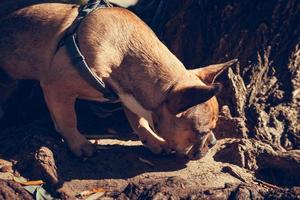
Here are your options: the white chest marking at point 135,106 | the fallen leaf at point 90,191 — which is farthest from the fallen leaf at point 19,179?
the white chest marking at point 135,106

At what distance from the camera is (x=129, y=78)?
5574mm

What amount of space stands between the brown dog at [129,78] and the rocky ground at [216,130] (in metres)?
0.29

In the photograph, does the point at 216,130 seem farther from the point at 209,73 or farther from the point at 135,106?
the point at 135,106

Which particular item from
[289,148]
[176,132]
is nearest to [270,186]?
[289,148]

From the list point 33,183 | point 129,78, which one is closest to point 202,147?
point 129,78

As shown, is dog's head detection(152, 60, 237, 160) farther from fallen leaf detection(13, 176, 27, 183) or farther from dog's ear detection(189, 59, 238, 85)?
fallen leaf detection(13, 176, 27, 183)

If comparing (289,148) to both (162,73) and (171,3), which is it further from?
(171,3)

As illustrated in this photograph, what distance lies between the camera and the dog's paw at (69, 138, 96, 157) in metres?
5.71

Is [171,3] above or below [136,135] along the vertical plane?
above

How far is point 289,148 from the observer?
19.9 feet

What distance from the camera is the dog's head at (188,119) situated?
5.20 m

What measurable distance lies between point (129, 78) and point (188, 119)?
2.58 ft

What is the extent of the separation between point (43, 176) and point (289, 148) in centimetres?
285

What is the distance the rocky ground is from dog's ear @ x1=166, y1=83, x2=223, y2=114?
0.72 meters
